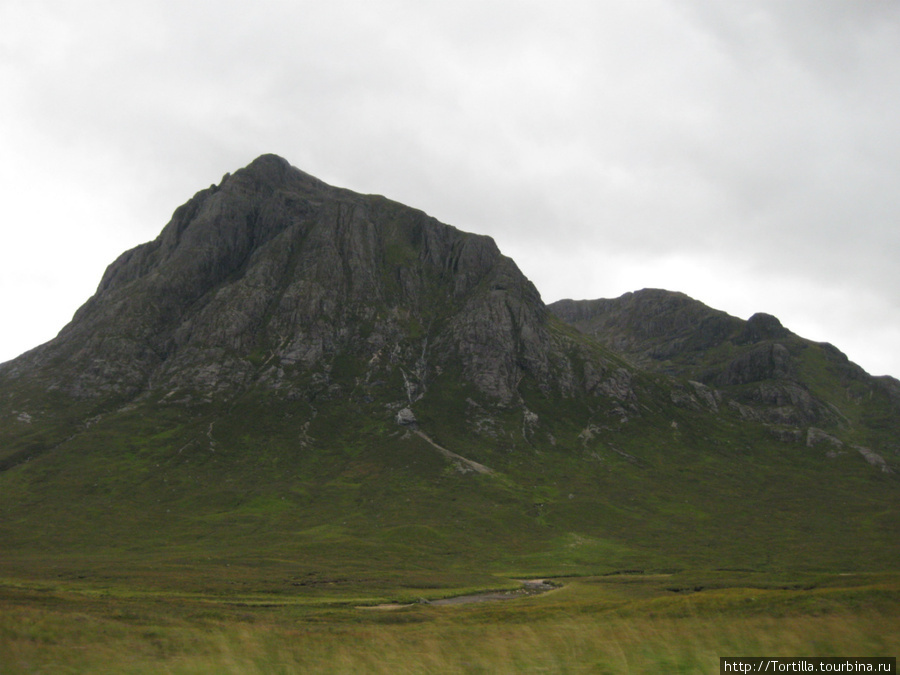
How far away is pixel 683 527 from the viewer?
164375 millimetres

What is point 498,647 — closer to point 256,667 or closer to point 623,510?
point 256,667

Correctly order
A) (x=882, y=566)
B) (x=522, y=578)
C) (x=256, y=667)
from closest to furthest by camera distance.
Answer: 1. (x=256, y=667)
2. (x=522, y=578)
3. (x=882, y=566)

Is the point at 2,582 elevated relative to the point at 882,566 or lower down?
elevated

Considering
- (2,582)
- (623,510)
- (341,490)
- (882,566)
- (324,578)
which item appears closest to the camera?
(2,582)

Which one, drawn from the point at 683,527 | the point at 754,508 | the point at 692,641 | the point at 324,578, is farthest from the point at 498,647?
the point at 754,508

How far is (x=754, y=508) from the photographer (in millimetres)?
186125

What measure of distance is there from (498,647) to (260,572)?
A: 9300 cm

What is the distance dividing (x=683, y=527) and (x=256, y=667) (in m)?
174

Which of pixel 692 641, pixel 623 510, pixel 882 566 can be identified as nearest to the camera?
pixel 692 641

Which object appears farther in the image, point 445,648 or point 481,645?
point 481,645

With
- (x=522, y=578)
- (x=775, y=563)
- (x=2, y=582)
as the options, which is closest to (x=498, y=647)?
(x=2, y=582)

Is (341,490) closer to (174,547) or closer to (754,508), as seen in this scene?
(174,547)

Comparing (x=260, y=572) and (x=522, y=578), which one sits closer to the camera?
(x=260, y=572)

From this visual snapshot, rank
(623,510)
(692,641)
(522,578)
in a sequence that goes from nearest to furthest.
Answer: (692,641) < (522,578) < (623,510)
